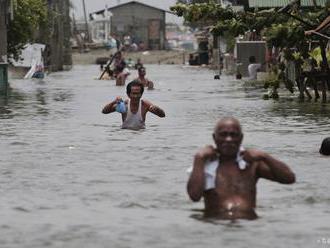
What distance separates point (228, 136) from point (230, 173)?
0.43 metres

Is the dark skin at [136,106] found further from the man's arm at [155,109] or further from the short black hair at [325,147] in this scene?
the short black hair at [325,147]

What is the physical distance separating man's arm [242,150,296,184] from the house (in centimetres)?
13147

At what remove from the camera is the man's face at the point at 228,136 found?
30.0 ft

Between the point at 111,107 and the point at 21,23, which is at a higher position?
the point at 21,23

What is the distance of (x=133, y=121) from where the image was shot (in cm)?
2002

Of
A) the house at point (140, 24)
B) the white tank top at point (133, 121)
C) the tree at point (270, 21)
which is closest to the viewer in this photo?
A: the white tank top at point (133, 121)

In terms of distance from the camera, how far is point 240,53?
58.8 m

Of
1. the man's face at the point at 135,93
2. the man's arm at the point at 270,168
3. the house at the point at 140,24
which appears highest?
the man's arm at the point at 270,168

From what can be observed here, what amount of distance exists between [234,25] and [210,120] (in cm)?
587

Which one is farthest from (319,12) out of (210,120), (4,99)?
(4,99)

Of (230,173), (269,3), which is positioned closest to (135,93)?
(230,173)

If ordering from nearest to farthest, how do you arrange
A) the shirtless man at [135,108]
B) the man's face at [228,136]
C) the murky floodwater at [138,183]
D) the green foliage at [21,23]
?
the man's face at [228,136] < the murky floodwater at [138,183] < the shirtless man at [135,108] < the green foliage at [21,23]

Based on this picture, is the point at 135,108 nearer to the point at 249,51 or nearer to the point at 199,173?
the point at 199,173

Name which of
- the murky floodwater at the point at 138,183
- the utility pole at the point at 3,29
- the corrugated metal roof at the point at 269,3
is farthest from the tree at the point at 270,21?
the utility pole at the point at 3,29
